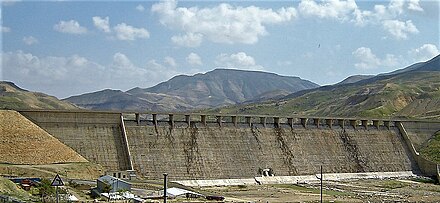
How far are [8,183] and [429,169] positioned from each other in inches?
2426

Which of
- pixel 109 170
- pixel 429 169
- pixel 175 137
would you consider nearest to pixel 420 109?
pixel 429 169

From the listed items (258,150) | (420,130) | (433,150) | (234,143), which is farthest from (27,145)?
(420,130)

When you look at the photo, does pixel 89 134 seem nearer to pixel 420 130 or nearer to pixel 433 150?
pixel 433 150

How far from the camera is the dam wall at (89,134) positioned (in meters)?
66.9

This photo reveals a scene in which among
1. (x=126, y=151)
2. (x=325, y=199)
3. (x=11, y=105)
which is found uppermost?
(x=11, y=105)

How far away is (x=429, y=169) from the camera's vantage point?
3529 inches

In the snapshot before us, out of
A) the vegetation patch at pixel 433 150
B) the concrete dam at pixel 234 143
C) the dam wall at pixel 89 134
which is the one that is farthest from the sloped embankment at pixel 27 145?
the vegetation patch at pixel 433 150

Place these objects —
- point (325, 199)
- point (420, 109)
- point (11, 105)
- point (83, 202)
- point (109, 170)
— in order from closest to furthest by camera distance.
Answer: point (83, 202) < point (325, 199) < point (109, 170) < point (420, 109) < point (11, 105)

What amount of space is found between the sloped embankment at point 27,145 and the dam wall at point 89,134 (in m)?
1.86

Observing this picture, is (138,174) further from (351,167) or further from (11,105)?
(11,105)

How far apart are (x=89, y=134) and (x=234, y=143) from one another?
59.8 feet

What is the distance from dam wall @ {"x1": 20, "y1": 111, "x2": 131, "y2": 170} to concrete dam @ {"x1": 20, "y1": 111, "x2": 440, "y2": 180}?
10 cm

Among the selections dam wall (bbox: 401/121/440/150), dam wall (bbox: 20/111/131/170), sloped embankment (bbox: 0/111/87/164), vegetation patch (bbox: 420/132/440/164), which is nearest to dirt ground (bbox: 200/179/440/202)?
vegetation patch (bbox: 420/132/440/164)

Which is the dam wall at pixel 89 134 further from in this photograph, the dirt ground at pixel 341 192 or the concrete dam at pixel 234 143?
the dirt ground at pixel 341 192
